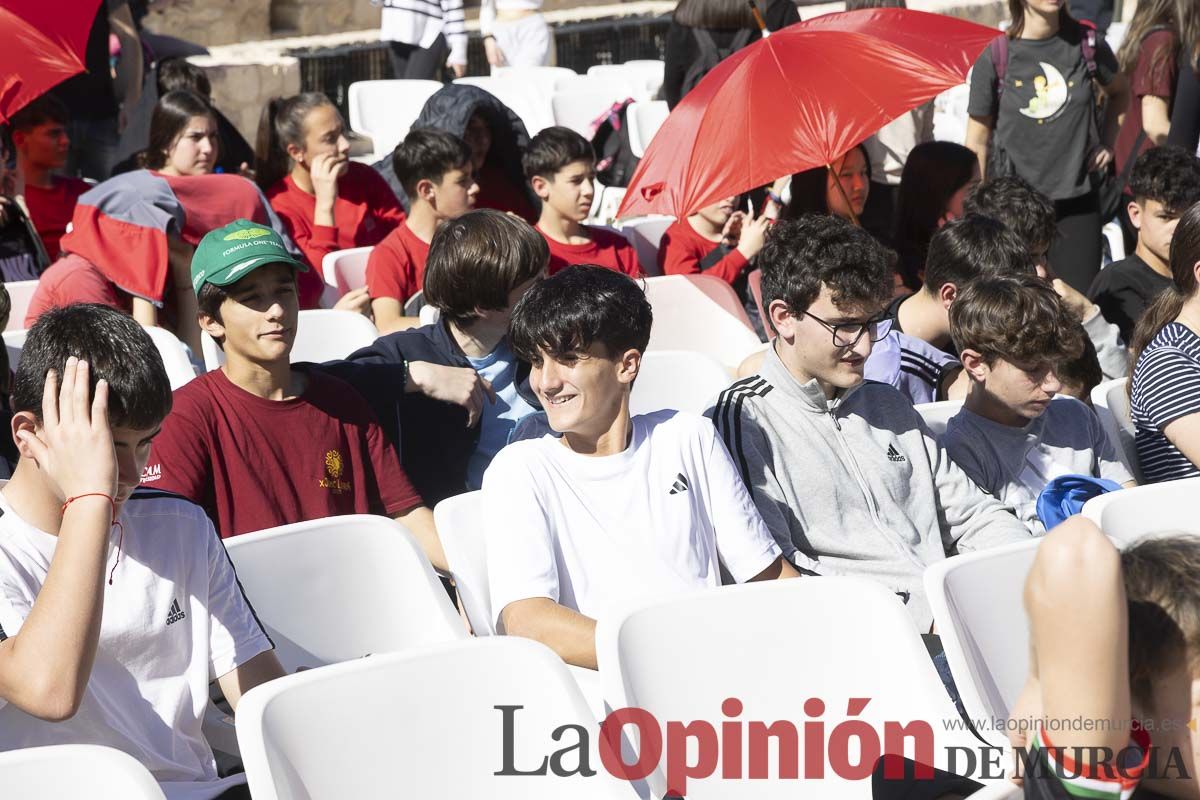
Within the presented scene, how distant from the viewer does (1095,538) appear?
1450 mm

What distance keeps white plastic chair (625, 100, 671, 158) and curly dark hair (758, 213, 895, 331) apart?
393 centimetres

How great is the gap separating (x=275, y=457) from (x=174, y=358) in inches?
39.7

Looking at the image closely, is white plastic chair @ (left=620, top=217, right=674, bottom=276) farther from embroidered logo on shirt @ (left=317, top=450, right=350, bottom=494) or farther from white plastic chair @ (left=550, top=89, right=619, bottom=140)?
embroidered logo on shirt @ (left=317, top=450, right=350, bottom=494)

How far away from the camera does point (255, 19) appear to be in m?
11.7

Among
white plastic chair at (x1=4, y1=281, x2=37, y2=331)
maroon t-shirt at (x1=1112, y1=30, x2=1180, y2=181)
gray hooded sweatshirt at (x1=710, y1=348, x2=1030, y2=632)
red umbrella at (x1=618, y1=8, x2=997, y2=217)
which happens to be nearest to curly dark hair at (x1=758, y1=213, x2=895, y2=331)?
gray hooded sweatshirt at (x1=710, y1=348, x2=1030, y2=632)

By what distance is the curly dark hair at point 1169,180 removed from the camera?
15.0 ft

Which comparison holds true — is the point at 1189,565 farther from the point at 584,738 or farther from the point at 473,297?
the point at 473,297

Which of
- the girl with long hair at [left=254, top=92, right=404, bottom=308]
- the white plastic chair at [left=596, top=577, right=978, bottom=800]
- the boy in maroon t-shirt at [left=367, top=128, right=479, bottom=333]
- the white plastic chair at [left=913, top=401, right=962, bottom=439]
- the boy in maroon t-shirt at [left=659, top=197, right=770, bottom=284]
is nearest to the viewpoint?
the white plastic chair at [left=596, top=577, right=978, bottom=800]

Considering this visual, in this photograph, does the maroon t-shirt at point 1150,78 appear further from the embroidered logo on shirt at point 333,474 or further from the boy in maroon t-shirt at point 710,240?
the embroidered logo on shirt at point 333,474

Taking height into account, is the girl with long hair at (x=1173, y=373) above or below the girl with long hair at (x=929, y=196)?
below

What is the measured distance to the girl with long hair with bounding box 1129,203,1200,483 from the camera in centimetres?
333

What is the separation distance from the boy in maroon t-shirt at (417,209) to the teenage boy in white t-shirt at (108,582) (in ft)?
7.57

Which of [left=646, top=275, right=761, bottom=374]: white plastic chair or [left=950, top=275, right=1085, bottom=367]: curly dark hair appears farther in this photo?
[left=646, top=275, right=761, bottom=374]: white plastic chair

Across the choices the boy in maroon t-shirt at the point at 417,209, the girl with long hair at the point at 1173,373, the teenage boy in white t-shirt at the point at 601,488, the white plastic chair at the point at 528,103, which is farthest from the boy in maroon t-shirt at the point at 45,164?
the girl with long hair at the point at 1173,373
